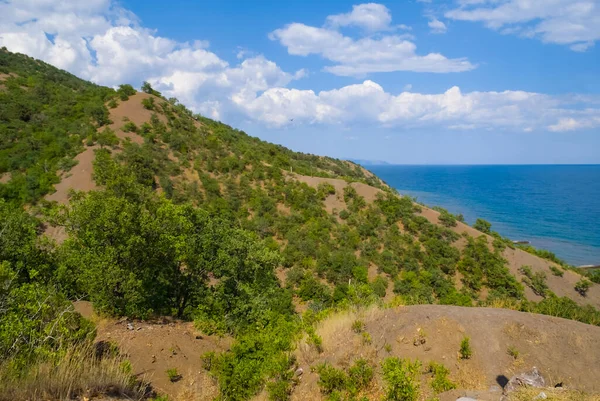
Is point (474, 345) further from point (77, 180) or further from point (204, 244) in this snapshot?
point (77, 180)

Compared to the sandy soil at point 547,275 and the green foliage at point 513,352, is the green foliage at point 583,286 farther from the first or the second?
the green foliage at point 513,352

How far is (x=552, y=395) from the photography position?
19.8ft

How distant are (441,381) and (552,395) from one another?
2.27 m

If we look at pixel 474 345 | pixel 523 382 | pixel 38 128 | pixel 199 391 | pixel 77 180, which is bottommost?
pixel 199 391

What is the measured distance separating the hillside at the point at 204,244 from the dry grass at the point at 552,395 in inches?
117

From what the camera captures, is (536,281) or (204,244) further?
(536,281)

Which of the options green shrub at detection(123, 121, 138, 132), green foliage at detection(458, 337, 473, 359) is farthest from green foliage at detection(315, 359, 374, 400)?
green shrub at detection(123, 121, 138, 132)

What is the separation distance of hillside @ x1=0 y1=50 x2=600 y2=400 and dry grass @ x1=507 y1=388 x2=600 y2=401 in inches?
117

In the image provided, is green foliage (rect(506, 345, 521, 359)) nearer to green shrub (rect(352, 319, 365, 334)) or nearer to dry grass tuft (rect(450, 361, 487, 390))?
dry grass tuft (rect(450, 361, 487, 390))

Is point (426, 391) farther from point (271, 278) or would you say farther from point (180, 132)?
point (180, 132)

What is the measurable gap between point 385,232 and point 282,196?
37.4ft

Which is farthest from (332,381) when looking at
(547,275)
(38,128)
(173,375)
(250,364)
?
(38,128)

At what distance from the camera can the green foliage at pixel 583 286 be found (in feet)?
95.9

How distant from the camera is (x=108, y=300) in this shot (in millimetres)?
11414
